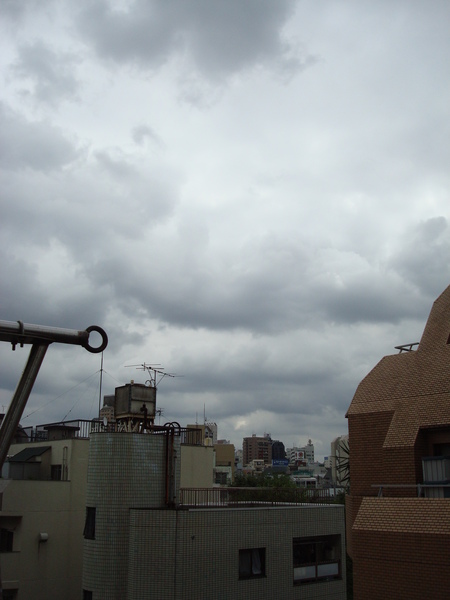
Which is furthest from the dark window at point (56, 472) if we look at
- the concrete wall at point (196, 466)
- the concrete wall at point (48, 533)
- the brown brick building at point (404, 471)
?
the brown brick building at point (404, 471)

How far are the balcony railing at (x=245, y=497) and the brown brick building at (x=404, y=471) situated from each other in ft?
19.8

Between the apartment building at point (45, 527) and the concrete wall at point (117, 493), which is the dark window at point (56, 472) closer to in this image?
the apartment building at point (45, 527)

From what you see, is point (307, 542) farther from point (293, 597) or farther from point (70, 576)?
point (70, 576)

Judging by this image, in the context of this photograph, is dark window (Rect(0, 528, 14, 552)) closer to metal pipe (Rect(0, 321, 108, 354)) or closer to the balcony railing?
the balcony railing

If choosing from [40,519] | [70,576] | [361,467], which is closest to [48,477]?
[40,519]

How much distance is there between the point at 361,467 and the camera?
21.5m

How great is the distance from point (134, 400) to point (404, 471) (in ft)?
38.1

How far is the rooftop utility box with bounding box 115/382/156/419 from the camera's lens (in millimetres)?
25312

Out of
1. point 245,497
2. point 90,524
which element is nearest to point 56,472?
point 90,524

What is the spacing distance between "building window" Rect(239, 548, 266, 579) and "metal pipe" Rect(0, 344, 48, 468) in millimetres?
13220

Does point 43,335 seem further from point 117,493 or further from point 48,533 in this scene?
point 48,533

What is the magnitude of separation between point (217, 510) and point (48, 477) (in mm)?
11705

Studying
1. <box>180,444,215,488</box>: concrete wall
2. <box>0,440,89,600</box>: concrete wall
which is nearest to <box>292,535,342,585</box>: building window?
<box>180,444,215,488</box>: concrete wall

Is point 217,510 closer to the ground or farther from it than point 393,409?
closer to the ground
